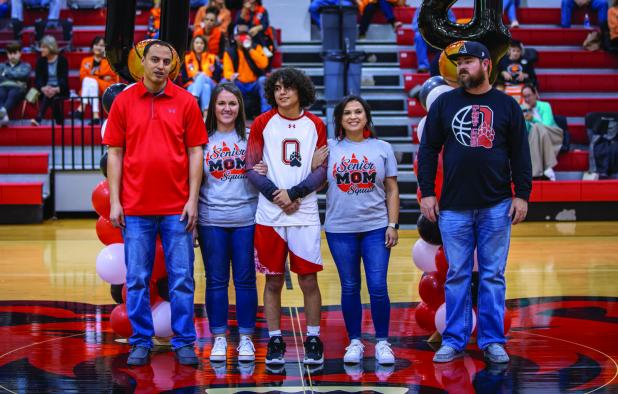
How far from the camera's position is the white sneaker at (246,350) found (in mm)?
5191

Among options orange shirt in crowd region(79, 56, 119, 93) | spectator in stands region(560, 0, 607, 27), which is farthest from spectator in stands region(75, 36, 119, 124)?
spectator in stands region(560, 0, 607, 27)

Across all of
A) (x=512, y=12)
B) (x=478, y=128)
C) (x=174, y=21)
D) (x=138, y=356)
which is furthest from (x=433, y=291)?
(x=512, y=12)

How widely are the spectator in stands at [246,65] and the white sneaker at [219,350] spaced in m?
8.06

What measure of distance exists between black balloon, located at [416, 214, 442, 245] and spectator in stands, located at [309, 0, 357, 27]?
341 inches

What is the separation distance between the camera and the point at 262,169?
16.9 ft

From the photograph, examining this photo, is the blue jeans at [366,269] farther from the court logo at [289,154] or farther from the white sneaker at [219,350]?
the white sneaker at [219,350]

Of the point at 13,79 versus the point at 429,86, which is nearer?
the point at 429,86

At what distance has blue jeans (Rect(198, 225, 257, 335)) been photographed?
5266mm

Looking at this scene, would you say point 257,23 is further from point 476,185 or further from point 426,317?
point 476,185

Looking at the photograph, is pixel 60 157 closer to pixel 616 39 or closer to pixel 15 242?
pixel 15 242

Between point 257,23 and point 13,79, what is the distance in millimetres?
3476

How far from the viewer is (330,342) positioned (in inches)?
225

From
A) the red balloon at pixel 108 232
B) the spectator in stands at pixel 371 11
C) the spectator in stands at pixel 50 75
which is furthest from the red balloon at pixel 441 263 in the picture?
→ the spectator in stands at pixel 371 11

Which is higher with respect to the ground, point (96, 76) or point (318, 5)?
point (318, 5)
